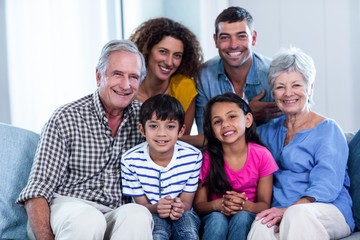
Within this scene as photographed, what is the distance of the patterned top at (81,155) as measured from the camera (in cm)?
224

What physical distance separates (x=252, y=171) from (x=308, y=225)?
1.29 ft

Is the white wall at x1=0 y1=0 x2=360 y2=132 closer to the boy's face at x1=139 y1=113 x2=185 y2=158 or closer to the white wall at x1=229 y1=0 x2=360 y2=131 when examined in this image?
the white wall at x1=229 y1=0 x2=360 y2=131

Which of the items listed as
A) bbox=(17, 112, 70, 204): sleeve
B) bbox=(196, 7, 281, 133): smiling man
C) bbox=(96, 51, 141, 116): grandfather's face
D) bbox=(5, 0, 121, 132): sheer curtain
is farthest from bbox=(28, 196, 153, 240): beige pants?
bbox=(5, 0, 121, 132): sheer curtain

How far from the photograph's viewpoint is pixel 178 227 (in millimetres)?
2246

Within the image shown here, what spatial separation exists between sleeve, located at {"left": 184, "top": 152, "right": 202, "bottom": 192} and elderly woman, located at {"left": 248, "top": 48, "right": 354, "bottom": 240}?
1.00 ft

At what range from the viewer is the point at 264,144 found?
2.53 metres

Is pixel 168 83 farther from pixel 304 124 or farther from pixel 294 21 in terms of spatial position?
pixel 294 21

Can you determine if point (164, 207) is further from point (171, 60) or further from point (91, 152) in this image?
point (171, 60)

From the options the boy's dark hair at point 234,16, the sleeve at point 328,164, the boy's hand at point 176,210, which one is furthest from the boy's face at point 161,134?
the boy's dark hair at point 234,16

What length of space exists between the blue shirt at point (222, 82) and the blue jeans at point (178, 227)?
0.74 metres

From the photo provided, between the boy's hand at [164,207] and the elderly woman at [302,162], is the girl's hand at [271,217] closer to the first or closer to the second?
the elderly woman at [302,162]

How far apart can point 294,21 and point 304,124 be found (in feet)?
4.75

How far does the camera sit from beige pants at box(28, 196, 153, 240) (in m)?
1.99

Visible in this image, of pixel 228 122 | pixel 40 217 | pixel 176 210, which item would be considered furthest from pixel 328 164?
pixel 40 217
